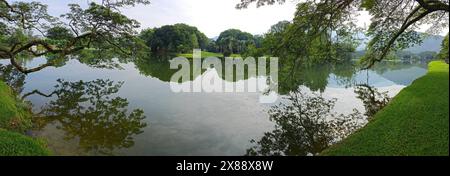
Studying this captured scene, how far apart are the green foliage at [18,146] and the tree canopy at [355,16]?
10.3m

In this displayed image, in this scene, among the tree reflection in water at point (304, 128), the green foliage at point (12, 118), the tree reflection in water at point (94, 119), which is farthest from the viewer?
the green foliage at point (12, 118)

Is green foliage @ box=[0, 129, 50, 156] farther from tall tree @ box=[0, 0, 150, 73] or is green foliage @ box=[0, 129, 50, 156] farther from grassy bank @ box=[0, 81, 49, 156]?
tall tree @ box=[0, 0, 150, 73]

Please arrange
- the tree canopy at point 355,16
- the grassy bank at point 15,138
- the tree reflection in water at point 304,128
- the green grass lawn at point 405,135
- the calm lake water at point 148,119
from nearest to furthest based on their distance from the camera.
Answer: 1. the green grass lawn at point 405,135
2. the grassy bank at point 15,138
3. the calm lake water at point 148,119
4. the tree reflection in water at point 304,128
5. the tree canopy at point 355,16

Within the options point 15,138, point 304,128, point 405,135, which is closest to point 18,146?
point 15,138

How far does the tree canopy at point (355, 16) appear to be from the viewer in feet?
50.0

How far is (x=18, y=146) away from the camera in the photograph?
27.0 ft

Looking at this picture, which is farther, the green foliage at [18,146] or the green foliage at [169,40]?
the green foliage at [169,40]

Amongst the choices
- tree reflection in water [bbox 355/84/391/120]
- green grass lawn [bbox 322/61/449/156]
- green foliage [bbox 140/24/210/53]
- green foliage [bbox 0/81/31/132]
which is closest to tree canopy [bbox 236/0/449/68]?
tree reflection in water [bbox 355/84/391/120]

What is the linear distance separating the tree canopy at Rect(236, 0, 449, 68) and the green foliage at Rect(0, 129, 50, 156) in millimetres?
10344

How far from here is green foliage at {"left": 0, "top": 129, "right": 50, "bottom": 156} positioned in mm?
7838

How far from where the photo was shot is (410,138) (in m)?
8.13

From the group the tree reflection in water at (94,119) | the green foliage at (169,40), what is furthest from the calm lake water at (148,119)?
the green foliage at (169,40)

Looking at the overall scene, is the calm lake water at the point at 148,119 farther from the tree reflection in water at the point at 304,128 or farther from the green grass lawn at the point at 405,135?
the green grass lawn at the point at 405,135
